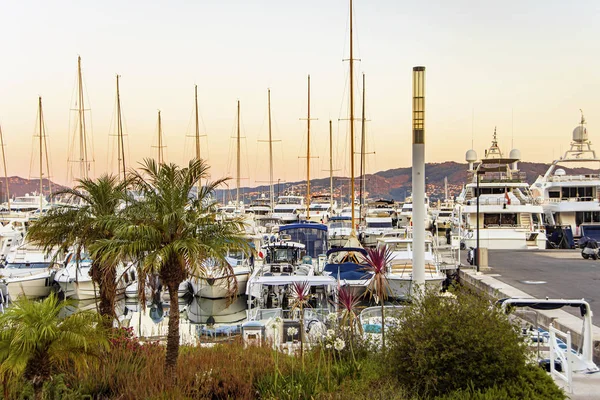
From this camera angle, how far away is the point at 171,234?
406 inches

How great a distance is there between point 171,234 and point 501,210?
40814 millimetres

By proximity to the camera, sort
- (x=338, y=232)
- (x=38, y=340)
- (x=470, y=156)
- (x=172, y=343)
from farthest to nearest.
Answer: (x=470, y=156) → (x=338, y=232) → (x=172, y=343) → (x=38, y=340)

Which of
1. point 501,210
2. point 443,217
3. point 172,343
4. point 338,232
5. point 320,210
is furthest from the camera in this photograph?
point 320,210

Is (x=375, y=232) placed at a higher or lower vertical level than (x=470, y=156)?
lower

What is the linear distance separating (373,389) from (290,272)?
17204 mm

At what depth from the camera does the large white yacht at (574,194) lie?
165 ft

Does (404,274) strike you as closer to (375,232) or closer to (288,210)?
(375,232)

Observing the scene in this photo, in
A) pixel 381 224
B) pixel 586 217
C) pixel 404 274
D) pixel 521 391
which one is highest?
pixel 586 217

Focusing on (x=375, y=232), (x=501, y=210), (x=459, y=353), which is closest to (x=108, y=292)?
(x=459, y=353)

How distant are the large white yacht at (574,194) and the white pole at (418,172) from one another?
41.1 meters

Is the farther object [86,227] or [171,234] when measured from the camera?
[86,227]

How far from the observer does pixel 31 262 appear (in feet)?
95.6

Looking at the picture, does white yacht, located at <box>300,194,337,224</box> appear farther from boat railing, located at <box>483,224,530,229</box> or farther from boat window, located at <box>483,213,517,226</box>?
boat railing, located at <box>483,224,530,229</box>

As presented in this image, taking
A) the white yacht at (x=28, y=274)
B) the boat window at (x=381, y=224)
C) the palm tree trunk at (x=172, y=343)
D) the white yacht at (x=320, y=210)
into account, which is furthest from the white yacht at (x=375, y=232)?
the palm tree trunk at (x=172, y=343)
